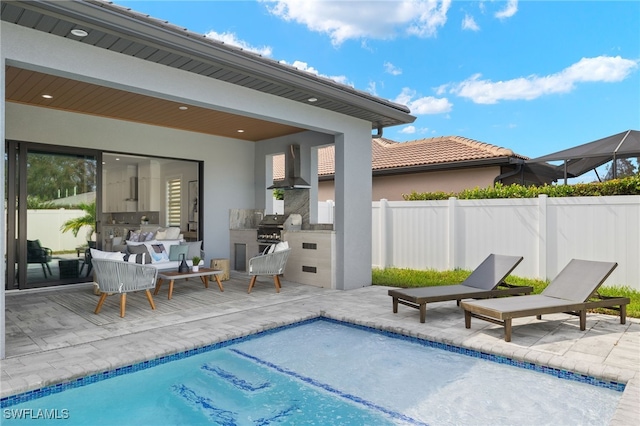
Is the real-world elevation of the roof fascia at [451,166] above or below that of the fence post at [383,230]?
above

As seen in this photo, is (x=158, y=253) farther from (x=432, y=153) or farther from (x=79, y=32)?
(x=432, y=153)

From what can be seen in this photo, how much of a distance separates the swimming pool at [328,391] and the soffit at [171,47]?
343cm

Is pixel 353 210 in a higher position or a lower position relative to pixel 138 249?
higher

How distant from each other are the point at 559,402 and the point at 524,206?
566 centimetres

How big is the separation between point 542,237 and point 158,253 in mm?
7572

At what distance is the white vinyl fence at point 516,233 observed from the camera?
23.4 feet

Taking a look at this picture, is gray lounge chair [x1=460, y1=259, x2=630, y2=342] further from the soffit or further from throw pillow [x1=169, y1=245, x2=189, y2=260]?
throw pillow [x1=169, y1=245, x2=189, y2=260]

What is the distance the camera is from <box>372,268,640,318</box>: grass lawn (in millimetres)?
6930

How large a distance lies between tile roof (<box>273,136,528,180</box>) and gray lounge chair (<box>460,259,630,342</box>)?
21.6 feet

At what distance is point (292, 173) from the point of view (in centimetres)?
970

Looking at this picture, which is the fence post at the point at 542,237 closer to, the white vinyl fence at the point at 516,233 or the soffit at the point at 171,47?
the white vinyl fence at the point at 516,233

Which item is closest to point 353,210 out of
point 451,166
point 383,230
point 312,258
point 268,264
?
point 312,258

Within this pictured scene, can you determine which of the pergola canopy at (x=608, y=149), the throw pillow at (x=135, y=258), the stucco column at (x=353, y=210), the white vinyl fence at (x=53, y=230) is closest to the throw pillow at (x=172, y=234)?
the white vinyl fence at (x=53, y=230)

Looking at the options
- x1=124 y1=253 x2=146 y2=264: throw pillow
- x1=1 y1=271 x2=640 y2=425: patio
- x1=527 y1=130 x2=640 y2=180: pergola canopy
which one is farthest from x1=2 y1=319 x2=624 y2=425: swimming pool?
x1=527 y1=130 x2=640 y2=180: pergola canopy
